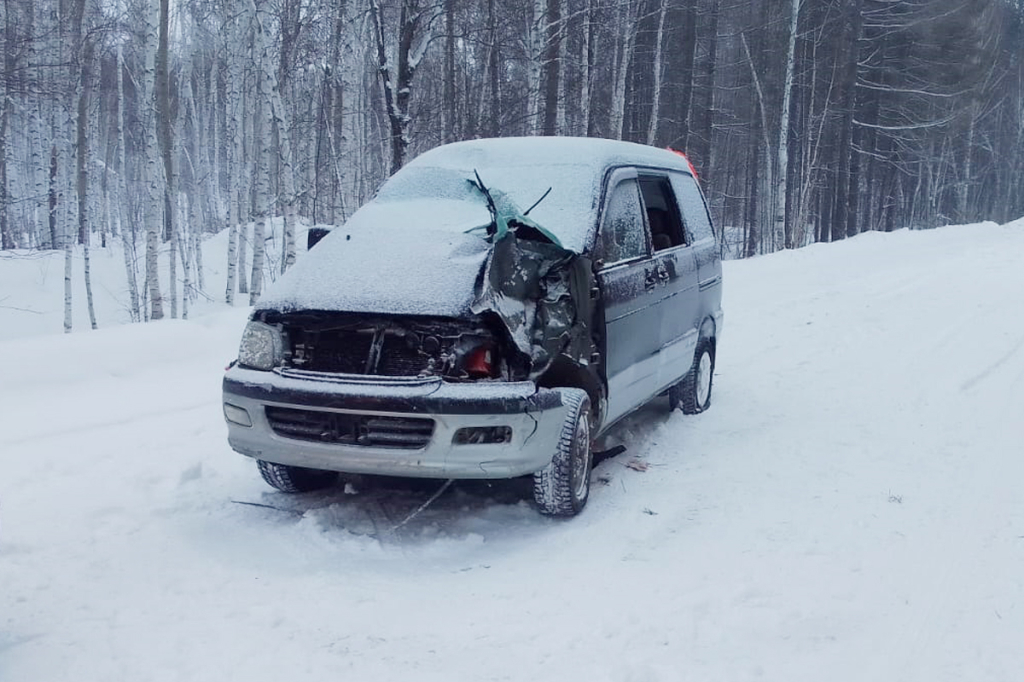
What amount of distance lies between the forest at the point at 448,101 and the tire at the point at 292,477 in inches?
288

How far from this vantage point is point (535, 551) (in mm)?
4383

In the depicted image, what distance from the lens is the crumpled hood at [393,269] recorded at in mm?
4324

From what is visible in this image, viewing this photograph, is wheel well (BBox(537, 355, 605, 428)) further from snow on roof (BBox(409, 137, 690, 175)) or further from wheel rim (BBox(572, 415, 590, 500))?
snow on roof (BBox(409, 137, 690, 175))

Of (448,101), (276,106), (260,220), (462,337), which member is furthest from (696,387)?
(448,101)

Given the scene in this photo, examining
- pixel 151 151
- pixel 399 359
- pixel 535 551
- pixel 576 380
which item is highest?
pixel 151 151

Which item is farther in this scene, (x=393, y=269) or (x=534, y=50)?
(x=534, y=50)

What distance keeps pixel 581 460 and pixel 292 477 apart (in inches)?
65.4

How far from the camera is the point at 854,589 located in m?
3.90

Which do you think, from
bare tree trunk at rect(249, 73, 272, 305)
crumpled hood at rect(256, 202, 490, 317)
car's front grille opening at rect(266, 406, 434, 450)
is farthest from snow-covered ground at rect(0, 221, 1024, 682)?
bare tree trunk at rect(249, 73, 272, 305)

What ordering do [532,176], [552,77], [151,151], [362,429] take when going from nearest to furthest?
[362,429], [532,176], [151,151], [552,77]

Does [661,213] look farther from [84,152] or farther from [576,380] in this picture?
[84,152]

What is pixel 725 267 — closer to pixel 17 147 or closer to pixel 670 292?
pixel 670 292

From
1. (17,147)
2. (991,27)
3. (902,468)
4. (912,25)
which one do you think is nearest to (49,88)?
(902,468)

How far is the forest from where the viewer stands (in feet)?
55.1
